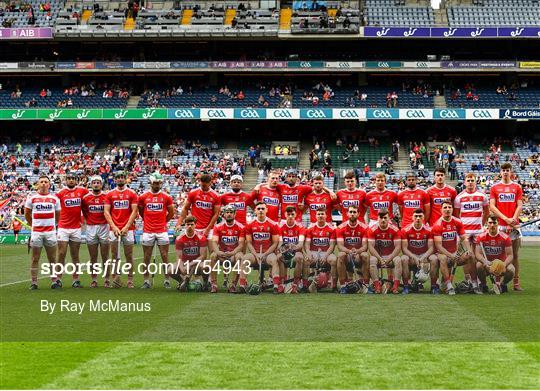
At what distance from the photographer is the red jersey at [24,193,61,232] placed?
15.2 meters

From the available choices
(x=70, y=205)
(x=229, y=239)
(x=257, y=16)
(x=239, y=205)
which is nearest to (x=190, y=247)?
(x=229, y=239)

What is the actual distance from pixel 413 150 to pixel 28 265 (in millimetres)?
30034

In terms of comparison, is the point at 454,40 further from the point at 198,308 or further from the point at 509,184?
the point at 198,308

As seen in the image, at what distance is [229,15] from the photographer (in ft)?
177

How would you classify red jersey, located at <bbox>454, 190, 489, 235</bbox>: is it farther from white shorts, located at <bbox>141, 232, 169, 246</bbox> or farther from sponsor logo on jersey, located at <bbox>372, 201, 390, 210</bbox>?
white shorts, located at <bbox>141, 232, 169, 246</bbox>

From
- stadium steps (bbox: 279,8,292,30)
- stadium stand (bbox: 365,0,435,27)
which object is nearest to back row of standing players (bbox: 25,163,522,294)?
stadium stand (bbox: 365,0,435,27)

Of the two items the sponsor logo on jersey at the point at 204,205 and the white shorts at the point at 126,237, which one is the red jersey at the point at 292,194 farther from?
the white shorts at the point at 126,237

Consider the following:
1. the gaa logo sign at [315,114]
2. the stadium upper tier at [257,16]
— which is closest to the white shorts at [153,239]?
the gaa logo sign at [315,114]

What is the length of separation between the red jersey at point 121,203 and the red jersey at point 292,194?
9.05 feet

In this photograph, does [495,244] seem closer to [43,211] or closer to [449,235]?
[449,235]

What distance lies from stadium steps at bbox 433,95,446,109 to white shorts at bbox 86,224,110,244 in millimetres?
37414

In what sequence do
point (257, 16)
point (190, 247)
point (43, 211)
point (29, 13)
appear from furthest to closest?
point (29, 13) < point (257, 16) < point (43, 211) < point (190, 247)

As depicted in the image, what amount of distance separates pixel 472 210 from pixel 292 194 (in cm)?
334

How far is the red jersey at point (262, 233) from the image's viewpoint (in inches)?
583
